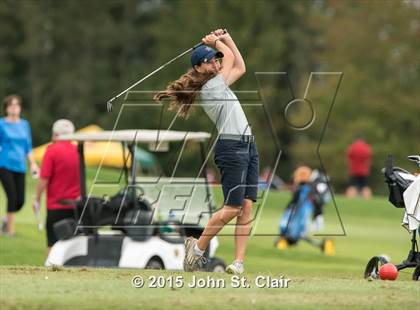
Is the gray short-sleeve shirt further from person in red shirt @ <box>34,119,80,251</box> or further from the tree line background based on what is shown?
the tree line background

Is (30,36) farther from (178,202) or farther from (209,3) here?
(178,202)

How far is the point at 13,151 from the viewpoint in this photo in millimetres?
18266

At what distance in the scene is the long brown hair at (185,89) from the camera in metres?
11.6

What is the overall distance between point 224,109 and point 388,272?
7.03ft

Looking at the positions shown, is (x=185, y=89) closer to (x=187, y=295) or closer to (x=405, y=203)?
(x=405, y=203)

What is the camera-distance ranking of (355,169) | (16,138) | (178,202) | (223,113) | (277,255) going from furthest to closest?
(355,169) < (277,255) < (16,138) < (178,202) < (223,113)

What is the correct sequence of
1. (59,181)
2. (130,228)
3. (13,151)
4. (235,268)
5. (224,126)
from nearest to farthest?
(224,126) → (235,268) → (130,228) → (59,181) → (13,151)

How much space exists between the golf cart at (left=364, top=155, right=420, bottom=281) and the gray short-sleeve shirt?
1467 millimetres

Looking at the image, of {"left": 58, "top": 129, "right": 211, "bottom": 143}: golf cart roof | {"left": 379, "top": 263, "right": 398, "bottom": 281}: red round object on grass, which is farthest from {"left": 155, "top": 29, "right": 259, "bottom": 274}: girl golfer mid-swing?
{"left": 58, "top": 129, "right": 211, "bottom": 143}: golf cart roof

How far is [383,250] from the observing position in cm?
2342

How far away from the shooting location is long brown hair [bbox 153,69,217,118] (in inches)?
458

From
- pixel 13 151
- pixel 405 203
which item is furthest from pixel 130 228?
pixel 405 203

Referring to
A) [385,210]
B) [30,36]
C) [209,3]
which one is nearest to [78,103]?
[30,36]

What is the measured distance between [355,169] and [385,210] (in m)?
5.64
